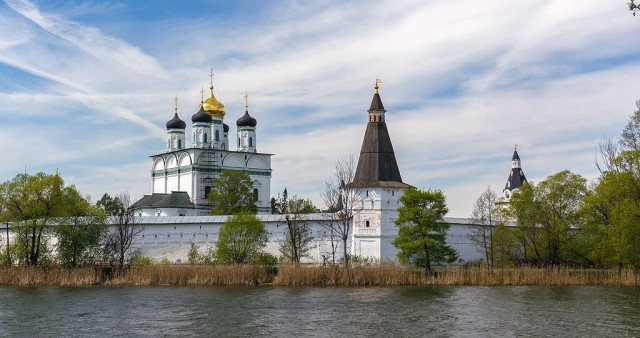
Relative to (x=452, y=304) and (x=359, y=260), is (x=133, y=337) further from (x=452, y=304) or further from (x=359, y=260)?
(x=359, y=260)

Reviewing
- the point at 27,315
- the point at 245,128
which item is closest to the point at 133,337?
the point at 27,315

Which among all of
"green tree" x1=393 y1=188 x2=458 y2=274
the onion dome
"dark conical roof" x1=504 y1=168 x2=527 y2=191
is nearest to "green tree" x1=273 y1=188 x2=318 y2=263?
"green tree" x1=393 y1=188 x2=458 y2=274

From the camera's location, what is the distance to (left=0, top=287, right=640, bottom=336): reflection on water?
1745cm

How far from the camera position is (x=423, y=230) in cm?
3234

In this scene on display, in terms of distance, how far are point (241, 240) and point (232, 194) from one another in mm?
14162

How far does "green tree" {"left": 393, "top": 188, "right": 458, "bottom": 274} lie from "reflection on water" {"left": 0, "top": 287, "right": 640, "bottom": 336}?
4.79 m

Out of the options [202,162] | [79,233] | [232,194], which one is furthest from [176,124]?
[79,233]

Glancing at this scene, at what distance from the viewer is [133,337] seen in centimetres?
1678

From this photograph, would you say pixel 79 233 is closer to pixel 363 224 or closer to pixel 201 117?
pixel 363 224

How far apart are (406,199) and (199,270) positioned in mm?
8407

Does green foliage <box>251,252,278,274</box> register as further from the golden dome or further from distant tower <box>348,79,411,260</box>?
the golden dome

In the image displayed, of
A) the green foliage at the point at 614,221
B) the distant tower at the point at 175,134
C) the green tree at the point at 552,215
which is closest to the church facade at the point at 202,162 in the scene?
the distant tower at the point at 175,134

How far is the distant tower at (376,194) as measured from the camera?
3847 cm

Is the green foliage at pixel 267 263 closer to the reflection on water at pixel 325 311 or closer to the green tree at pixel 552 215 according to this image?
the reflection on water at pixel 325 311
